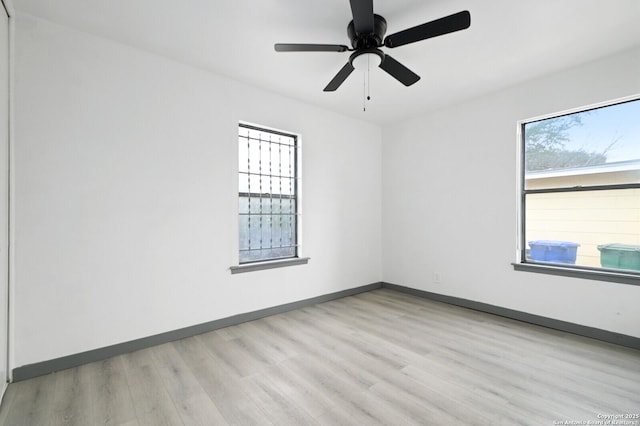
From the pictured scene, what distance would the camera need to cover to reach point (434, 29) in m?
1.84

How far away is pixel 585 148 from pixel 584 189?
0.44 metres

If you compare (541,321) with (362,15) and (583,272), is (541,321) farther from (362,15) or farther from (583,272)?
(362,15)

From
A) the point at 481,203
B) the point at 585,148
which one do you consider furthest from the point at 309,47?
the point at 585,148

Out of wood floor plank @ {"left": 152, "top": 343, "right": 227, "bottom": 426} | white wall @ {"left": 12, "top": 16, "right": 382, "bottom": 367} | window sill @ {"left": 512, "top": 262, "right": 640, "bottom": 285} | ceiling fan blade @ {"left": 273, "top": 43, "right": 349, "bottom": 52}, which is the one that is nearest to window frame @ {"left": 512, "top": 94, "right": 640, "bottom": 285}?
window sill @ {"left": 512, "top": 262, "right": 640, "bottom": 285}

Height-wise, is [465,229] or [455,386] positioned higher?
[465,229]

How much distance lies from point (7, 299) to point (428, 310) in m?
4.06

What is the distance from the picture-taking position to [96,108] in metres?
2.44

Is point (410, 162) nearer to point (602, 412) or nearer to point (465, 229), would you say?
point (465, 229)

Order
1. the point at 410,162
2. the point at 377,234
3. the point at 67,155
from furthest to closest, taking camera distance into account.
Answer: the point at 377,234, the point at 410,162, the point at 67,155

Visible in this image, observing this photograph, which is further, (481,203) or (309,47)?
(481,203)

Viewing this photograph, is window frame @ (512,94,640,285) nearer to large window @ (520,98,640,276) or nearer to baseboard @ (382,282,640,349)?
large window @ (520,98,640,276)

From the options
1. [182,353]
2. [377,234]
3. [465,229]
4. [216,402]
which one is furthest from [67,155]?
[465,229]

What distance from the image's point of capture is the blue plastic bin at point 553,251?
308 centimetres

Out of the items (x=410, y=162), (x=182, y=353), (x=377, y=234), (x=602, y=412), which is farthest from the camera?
(x=377, y=234)
